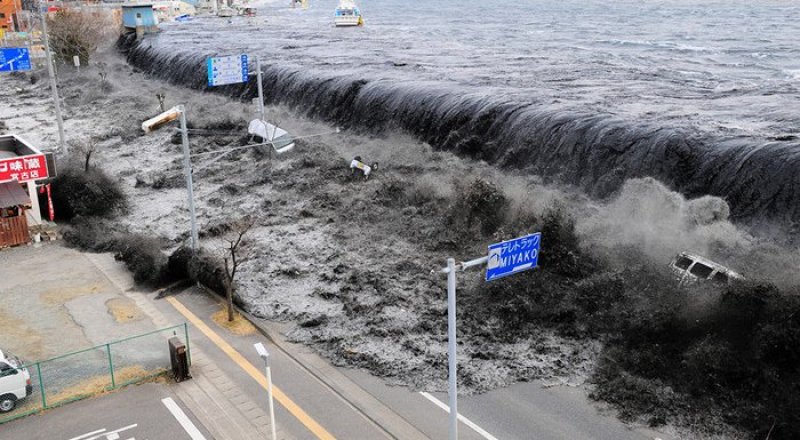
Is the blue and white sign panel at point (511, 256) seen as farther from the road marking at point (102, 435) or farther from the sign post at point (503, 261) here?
the road marking at point (102, 435)

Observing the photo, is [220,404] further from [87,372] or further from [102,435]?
[87,372]

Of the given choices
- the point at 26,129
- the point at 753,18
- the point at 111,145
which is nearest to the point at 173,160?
the point at 111,145

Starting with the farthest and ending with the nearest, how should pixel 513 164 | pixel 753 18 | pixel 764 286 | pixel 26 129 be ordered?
pixel 753 18, pixel 26 129, pixel 513 164, pixel 764 286

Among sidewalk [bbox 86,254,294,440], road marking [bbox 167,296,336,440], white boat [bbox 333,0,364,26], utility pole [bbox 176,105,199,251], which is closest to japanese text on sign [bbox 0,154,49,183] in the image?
utility pole [bbox 176,105,199,251]

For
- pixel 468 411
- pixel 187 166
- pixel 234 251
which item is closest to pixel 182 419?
pixel 468 411

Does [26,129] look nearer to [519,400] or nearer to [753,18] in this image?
[519,400]

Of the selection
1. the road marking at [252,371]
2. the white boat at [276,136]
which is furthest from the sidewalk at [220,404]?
Result: the white boat at [276,136]
